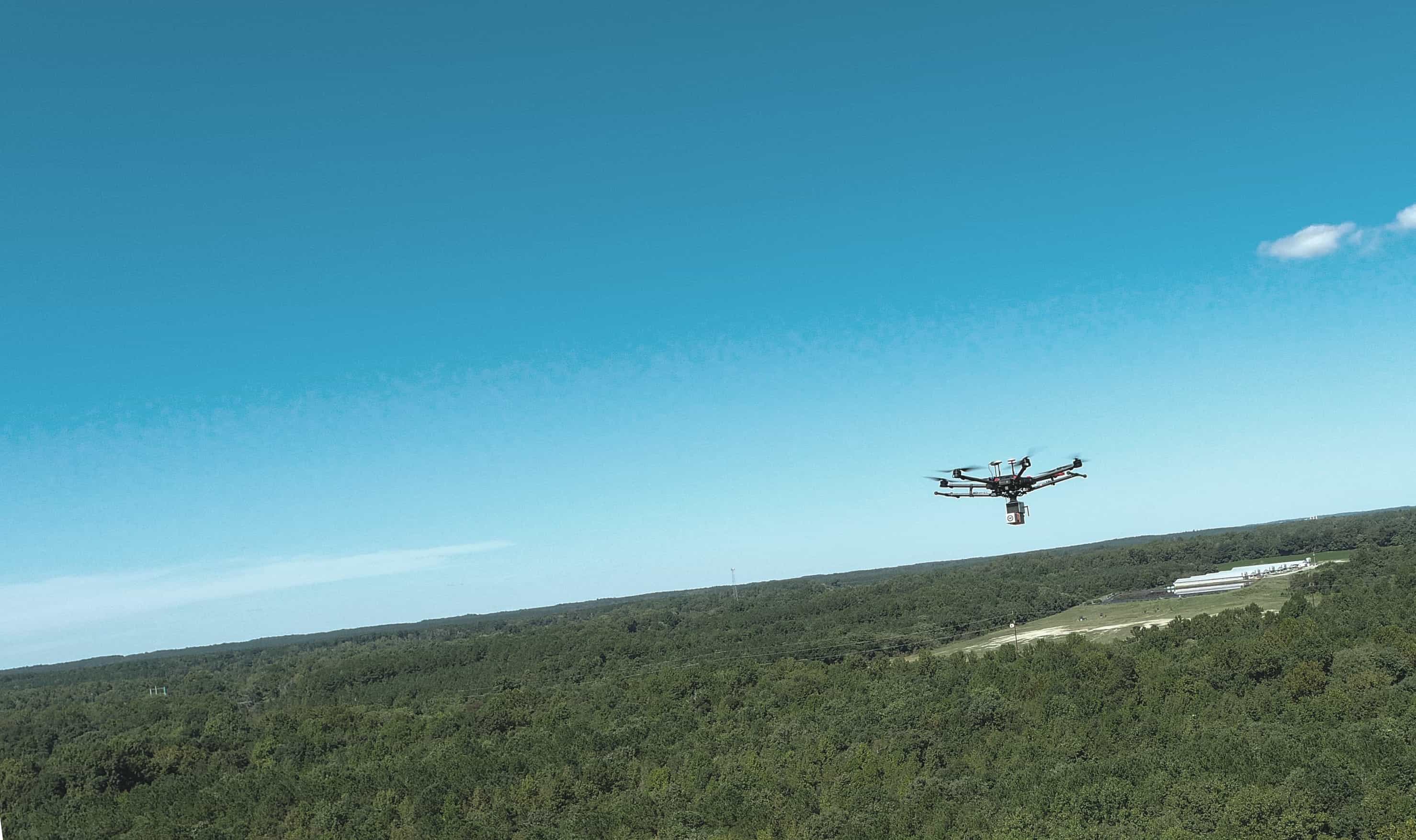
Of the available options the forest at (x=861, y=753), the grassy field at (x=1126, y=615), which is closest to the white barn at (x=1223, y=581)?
the grassy field at (x=1126, y=615)

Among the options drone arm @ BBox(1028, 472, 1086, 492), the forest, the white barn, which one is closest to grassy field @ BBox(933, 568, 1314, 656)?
the white barn

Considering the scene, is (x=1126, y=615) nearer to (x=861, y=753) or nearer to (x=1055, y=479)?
(x=861, y=753)

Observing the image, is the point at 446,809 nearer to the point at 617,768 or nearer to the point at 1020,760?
the point at 617,768

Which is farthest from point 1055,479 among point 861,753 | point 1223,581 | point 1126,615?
point 1223,581

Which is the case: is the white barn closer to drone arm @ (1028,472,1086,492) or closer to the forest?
the forest

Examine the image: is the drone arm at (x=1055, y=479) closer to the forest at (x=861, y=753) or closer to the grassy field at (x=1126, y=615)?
the forest at (x=861, y=753)

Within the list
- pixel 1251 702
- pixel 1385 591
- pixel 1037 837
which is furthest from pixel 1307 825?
pixel 1385 591
